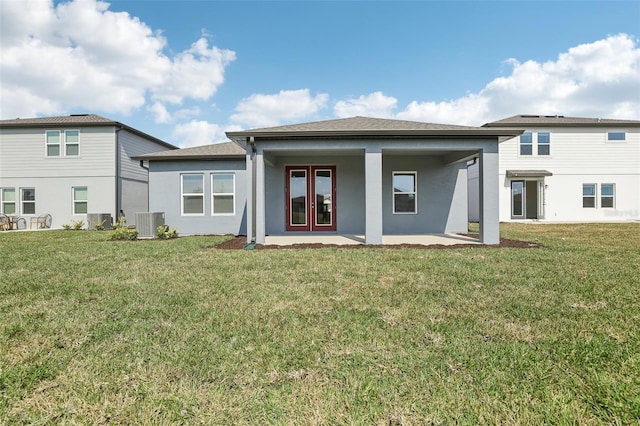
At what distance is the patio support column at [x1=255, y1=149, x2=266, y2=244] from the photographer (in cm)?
916

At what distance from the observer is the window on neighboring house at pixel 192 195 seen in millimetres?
12539

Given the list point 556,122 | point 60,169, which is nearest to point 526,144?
point 556,122

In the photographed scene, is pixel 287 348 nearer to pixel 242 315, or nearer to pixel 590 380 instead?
pixel 242 315

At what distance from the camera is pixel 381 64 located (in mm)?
17656

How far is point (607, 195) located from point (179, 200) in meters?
24.0

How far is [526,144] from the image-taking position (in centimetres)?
1861

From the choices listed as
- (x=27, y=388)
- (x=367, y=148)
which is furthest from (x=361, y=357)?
(x=367, y=148)

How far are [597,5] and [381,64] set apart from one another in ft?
31.1

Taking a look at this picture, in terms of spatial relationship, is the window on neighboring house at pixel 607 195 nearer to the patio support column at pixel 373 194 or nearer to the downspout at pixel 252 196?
the patio support column at pixel 373 194

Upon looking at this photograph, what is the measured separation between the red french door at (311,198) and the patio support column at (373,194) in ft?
10.9

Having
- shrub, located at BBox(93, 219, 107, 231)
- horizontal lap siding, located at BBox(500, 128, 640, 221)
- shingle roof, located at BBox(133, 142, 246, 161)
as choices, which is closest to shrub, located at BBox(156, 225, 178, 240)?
shingle roof, located at BBox(133, 142, 246, 161)

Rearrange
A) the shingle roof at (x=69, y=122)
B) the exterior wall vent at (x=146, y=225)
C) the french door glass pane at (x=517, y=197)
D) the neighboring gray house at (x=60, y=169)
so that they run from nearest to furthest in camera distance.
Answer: the exterior wall vent at (x=146, y=225), the shingle roof at (x=69, y=122), the neighboring gray house at (x=60, y=169), the french door glass pane at (x=517, y=197)

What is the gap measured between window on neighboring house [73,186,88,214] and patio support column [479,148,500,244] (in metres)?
19.0

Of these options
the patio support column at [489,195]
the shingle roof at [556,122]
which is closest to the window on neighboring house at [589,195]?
the shingle roof at [556,122]
